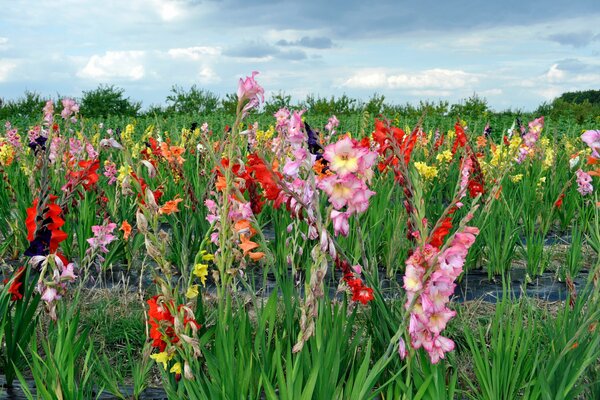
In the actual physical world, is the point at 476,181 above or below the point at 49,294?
above

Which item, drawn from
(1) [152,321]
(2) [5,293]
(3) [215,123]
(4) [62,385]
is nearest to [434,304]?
(1) [152,321]

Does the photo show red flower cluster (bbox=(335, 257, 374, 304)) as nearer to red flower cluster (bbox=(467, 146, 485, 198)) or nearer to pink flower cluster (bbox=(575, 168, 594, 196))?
red flower cluster (bbox=(467, 146, 485, 198))

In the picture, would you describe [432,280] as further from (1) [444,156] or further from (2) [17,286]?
(1) [444,156]

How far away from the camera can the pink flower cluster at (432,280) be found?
156 cm

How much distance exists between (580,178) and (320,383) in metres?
3.82

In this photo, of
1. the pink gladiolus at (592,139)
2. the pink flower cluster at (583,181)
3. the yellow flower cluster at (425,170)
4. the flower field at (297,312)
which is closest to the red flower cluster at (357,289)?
the flower field at (297,312)

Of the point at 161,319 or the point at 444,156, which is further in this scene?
the point at 444,156

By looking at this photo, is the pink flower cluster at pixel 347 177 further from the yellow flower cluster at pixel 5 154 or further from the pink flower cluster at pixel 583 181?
the yellow flower cluster at pixel 5 154

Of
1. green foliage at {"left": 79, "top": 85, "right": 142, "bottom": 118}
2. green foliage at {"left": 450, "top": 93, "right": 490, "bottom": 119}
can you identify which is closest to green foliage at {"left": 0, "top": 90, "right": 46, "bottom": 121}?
green foliage at {"left": 79, "top": 85, "right": 142, "bottom": 118}

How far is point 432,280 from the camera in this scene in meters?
1.57

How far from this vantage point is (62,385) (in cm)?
208

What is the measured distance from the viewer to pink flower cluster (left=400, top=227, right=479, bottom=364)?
1560mm

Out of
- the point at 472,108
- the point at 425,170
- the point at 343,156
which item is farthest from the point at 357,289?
the point at 472,108

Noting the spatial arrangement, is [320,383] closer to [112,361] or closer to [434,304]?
[434,304]
